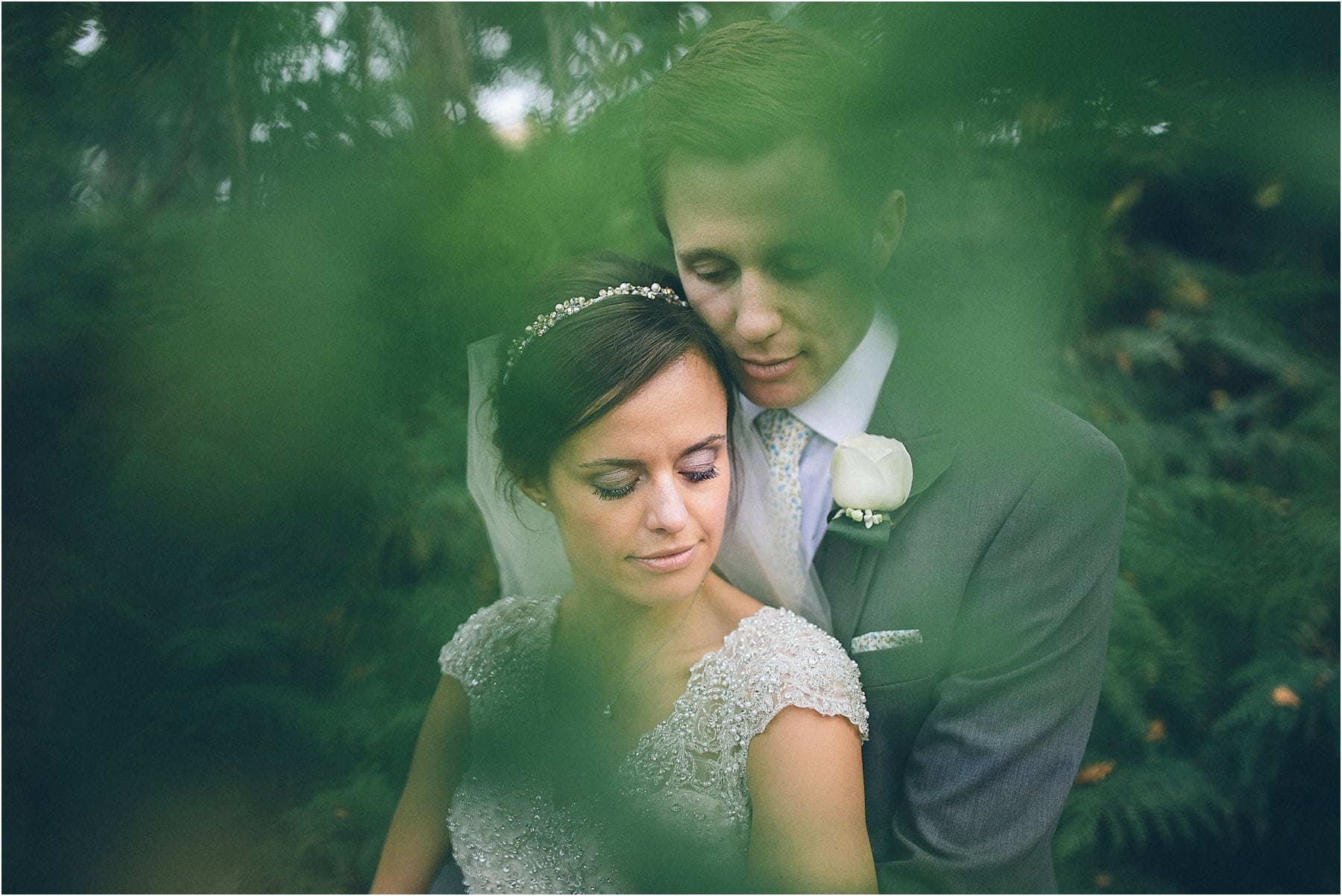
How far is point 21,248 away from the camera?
1.26m

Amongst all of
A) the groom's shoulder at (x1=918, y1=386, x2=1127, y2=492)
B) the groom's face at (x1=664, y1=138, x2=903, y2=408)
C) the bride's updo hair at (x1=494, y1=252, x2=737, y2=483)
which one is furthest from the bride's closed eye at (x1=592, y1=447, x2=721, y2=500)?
the groom's shoulder at (x1=918, y1=386, x2=1127, y2=492)

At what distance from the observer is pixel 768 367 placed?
157 centimetres

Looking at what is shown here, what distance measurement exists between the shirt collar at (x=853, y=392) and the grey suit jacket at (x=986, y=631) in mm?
49

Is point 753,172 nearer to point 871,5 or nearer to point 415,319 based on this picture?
point 415,319

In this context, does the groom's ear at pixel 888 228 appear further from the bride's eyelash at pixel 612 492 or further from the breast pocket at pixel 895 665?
the breast pocket at pixel 895 665

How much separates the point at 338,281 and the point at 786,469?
3.55ft

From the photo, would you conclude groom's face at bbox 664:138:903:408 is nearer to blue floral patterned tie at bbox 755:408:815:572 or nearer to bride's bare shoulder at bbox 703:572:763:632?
blue floral patterned tie at bbox 755:408:815:572

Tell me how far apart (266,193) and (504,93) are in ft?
1.36

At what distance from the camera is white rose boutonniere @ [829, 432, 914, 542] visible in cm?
146

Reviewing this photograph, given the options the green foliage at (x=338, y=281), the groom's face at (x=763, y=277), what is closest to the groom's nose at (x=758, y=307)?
the groom's face at (x=763, y=277)

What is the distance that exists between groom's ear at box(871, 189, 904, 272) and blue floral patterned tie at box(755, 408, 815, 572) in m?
0.63

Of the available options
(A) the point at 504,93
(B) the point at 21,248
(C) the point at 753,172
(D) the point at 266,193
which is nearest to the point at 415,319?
(D) the point at 266,193

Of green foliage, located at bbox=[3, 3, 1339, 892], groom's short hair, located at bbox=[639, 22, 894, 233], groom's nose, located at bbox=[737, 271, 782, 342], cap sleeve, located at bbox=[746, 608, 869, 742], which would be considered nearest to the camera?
green foliage, located at bbox=[3, 3, 1339, 892]

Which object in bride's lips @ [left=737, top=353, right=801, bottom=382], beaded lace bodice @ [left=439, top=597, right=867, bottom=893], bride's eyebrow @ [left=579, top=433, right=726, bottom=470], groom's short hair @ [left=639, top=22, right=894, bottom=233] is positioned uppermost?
groom's short hair @ [left=639, top=22, right=894, bottom=233]
